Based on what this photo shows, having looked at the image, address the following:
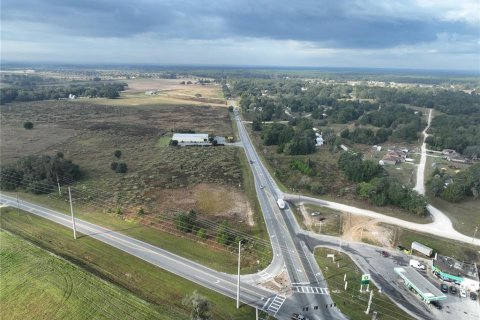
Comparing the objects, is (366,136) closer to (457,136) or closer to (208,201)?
(457,136)

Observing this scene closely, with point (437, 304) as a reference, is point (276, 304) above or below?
above

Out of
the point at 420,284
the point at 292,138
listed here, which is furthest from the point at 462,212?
the point at 292,138

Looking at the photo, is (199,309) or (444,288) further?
(444,288)

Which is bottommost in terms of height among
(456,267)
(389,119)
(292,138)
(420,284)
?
(456,267)

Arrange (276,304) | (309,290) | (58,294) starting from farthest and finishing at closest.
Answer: (309,290), (58,294), (276,304)

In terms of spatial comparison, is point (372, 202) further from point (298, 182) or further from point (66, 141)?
point (66, 141)

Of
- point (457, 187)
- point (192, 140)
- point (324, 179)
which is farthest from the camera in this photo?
point (192, 140)

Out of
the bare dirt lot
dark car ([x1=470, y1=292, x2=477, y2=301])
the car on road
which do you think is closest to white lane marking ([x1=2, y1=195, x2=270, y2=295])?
the car on road

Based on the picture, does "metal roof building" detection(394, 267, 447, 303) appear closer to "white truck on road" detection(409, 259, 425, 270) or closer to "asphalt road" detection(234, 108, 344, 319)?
"white truck on road" detection(409, 259, 425, 270)
